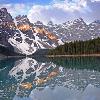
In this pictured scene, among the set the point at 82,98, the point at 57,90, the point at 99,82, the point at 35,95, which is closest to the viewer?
the point at 82,98

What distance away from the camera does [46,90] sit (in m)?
41.6

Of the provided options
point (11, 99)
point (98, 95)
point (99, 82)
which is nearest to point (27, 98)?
point (11, 99)

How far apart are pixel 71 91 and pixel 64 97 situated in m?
4.32

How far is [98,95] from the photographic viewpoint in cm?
3484

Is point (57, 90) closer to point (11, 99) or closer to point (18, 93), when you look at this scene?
point (18, 93)

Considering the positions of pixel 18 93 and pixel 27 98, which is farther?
pixel 18 93

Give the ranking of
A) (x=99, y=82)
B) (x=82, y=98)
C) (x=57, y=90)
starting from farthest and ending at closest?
(x=99, y=82)
(x=57, y=90)
(x=82, y=98)

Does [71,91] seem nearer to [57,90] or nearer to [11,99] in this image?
[57,90]

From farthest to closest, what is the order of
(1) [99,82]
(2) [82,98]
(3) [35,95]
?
(1) [99,82], (3) [35,95], (2) [82,98]

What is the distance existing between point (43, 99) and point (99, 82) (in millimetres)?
14133

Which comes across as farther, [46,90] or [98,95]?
[46,90]

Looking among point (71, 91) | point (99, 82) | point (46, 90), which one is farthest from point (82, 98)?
point (99, 82)

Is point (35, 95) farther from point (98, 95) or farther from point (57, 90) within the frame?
point (98, 95)

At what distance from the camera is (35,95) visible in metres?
38.0
